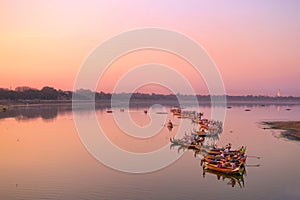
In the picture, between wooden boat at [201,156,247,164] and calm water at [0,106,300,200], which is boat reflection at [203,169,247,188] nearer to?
calm water at [0,106,300,200]

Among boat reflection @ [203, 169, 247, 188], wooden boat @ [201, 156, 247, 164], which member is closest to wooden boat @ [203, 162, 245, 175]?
boat reflection @ [203, 169, 247, 188]

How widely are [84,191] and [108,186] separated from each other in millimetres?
1520

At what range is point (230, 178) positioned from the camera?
20438mm

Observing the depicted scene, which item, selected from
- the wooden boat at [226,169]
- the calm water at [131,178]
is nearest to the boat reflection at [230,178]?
the calm water at [131,178]

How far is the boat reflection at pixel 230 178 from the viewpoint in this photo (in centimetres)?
1933

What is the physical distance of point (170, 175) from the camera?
20641 millimetres

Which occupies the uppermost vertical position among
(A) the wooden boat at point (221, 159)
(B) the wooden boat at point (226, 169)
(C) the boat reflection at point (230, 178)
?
(A) the wooden boat at point (221, 159)

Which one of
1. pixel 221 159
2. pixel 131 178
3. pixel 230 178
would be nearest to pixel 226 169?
pixel 230 178

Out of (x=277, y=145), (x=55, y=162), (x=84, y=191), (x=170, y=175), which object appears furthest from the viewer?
(x=277, y=145)

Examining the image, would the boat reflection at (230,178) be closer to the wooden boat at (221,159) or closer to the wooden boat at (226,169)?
the wooden boat at (226,169)

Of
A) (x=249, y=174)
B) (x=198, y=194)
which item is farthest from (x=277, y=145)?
(x=198, y=194)

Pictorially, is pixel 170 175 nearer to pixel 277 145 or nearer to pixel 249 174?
pixel 249 174

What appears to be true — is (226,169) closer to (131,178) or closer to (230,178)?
(230,178)

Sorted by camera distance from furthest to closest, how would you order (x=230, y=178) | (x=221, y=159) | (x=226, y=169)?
1. (x=221, y=159)
2. (x=226, y=169)
3. (x=230, y=178)
